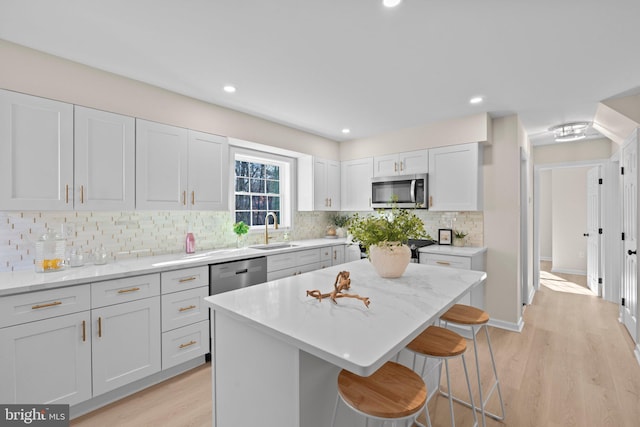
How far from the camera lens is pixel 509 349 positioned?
9.73 feet

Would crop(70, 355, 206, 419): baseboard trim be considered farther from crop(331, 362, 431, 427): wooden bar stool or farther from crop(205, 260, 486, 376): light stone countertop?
crop(331, 362, 431, 427): wooden bar stool

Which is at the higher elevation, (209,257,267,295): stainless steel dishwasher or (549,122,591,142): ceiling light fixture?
(549,122,591,142): ceiling light fixture

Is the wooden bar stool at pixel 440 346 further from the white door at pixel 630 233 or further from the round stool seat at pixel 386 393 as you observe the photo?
the white door at pixel 630 233

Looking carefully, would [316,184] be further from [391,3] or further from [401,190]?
[391,3]

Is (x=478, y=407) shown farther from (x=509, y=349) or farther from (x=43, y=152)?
(x=43, y=152)

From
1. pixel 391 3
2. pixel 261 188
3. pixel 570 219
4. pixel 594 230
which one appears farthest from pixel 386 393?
pixel 570 219

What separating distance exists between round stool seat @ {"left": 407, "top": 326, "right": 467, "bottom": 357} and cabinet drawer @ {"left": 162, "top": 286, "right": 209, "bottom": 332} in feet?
6.15

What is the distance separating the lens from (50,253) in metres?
2.19

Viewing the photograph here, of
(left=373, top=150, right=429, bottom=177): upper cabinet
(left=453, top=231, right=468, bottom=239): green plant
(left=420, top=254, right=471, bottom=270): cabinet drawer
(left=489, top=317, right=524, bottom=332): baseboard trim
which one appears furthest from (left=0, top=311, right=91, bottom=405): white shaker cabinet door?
(left=489, top=317, right=524, bottom=332): baseboard trim

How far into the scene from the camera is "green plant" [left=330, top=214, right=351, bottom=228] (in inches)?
195

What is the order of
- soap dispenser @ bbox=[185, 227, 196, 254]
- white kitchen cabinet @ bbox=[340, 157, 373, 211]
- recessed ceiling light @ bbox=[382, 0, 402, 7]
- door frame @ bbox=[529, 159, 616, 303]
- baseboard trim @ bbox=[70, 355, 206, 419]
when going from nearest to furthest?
recessed ceiling light @ bbox=[382, 0, 402, 7] < baseboard trim @ bbox=[70, 355, 206, 419] < soap dispenser @ bbox=[185, 227, 196, 254] < door frame @ bbox=[529, 159, 616, 303] < white kitchen cabinet @ bbox=[340, 157, 373, 211]

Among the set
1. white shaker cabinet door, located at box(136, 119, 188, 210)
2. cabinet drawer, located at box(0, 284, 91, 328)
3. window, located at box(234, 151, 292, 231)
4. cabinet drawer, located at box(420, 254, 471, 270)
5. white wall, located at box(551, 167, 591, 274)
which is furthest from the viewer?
white wall, located at box(551, 167, 591, 274)

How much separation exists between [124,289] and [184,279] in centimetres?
45

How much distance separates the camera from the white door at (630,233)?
9.59 ft
